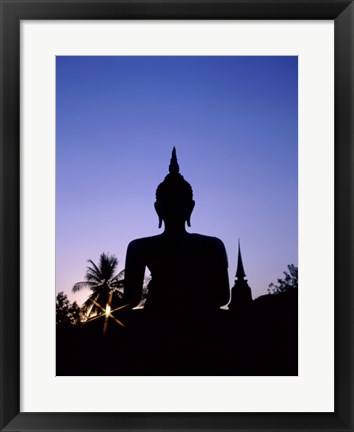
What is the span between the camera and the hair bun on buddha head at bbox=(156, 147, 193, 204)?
2.11 metres

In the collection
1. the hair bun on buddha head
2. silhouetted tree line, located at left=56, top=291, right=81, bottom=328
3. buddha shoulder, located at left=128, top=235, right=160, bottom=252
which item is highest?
the hair bun on buddha head

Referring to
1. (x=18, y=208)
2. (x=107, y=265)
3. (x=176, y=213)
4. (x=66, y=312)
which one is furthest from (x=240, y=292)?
(x=18, y=208)

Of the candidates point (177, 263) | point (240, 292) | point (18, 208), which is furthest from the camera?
point (177, 263)

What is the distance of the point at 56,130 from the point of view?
6.98 feet

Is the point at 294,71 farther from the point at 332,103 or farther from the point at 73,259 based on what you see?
the point at 73,259

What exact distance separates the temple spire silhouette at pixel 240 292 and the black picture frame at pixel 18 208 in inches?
13.6

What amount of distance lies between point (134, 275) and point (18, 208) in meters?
0.53

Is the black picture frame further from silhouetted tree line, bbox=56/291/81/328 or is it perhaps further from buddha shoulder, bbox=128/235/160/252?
buddha shoulder, bbox=128/235/160/252

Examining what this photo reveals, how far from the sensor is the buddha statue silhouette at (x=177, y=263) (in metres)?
2.13

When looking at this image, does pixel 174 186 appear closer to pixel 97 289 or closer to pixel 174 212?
pixel 174 212

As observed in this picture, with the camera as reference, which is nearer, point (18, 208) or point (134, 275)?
point (18, 208)

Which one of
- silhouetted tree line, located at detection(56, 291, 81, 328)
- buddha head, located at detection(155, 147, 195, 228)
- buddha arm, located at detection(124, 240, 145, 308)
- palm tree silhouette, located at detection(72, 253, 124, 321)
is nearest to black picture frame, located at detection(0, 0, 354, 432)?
silhouetted tree line, located at detection(56, 291, 81, 328)

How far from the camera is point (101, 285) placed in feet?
6.86

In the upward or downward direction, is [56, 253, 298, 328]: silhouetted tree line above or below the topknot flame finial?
below
